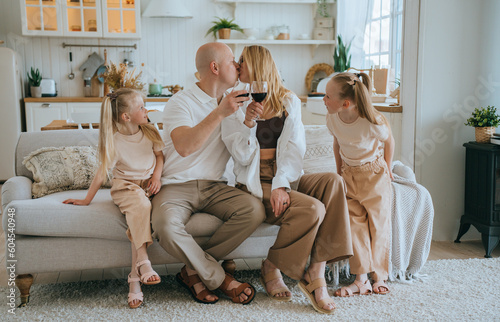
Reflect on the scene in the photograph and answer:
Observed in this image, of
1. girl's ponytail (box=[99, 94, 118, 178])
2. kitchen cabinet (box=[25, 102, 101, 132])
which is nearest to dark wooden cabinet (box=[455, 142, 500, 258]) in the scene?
girl's ponytail (box=[99, 94, 118, 178])

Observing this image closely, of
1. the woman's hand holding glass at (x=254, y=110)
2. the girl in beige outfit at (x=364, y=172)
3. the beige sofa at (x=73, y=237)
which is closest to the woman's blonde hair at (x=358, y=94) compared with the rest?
the girl in beige outfit at (x=364, y=172)

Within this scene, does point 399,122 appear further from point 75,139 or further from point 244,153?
point 75,139

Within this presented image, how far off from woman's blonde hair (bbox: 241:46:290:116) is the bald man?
0.12 metres

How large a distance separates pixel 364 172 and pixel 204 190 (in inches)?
31.7

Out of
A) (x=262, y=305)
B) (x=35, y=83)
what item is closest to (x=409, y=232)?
(x=262, y=305)

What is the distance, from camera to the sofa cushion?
2223 mm

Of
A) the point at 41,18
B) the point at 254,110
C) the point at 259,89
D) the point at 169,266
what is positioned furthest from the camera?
the point at 41,18

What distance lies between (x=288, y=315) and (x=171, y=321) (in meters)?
0.49

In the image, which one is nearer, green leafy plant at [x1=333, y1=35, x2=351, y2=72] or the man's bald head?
the man's bald head

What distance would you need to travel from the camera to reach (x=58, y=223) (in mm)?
2234

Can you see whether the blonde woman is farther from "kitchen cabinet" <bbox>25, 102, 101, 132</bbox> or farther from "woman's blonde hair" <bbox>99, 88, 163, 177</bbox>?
"kitchen cabinet" <bbox>25, 102, 101, 132</bbox>

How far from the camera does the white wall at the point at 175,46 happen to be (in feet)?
19.0

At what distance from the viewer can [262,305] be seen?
224 centimetres

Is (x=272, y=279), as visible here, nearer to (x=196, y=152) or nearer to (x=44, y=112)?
(x=196, y=152)
